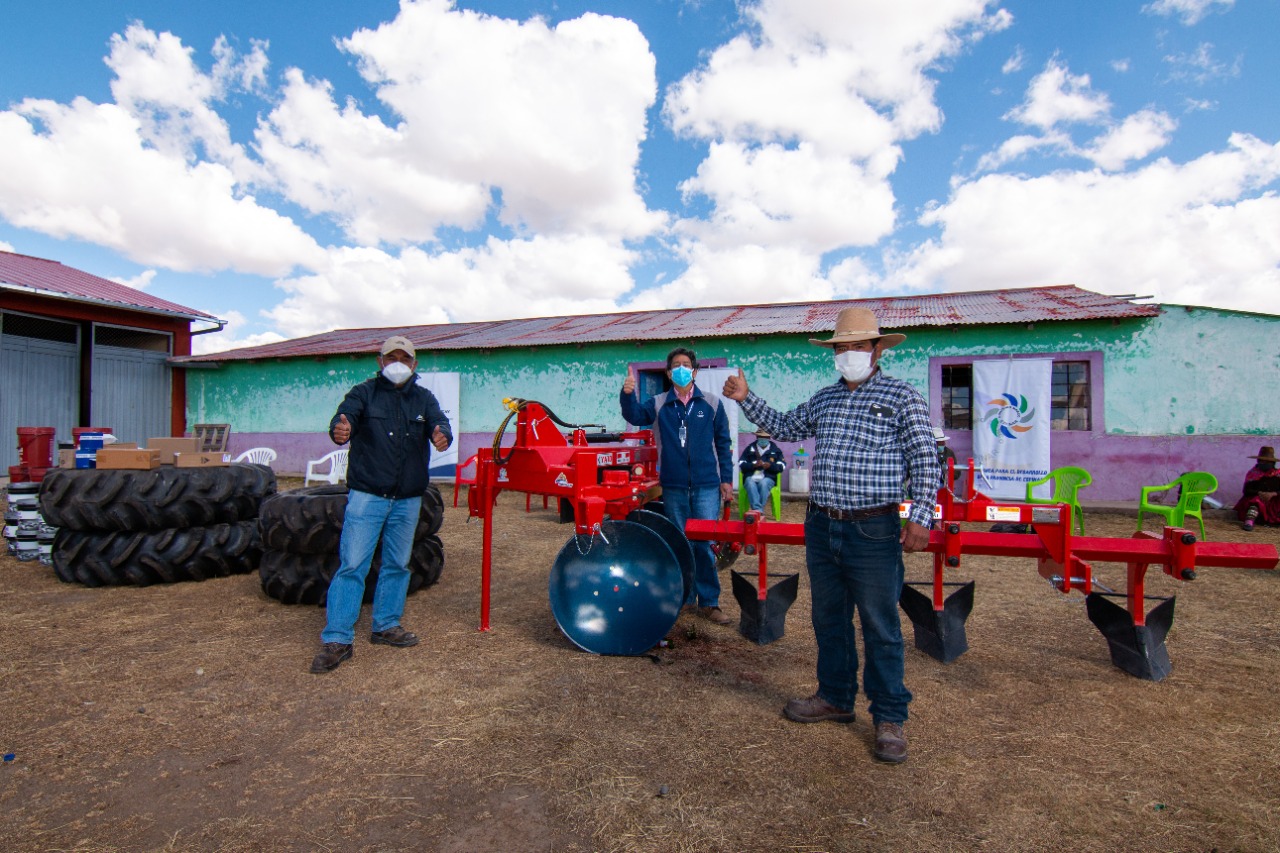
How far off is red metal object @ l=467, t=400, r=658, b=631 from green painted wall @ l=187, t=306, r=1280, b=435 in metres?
7.75

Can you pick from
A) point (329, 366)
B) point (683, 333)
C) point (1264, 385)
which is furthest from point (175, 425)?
point (1264, 385)

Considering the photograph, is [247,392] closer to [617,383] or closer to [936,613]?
[617,383]

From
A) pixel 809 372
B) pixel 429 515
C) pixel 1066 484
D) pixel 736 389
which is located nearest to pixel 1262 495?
pixel 1066 484

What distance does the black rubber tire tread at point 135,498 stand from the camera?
A: 5.45m

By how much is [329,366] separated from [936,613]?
1432 centimetres

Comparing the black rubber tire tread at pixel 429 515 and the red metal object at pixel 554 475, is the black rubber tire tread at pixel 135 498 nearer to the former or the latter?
the black rubber tire tread at pixel 429 515

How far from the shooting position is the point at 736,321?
14000mm

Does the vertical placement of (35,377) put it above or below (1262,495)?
above

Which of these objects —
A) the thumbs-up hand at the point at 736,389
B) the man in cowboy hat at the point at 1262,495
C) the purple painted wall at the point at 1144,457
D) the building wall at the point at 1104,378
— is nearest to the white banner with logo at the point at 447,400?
the building wall at the point at 1104,378

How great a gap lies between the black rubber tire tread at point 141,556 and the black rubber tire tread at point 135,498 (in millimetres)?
77

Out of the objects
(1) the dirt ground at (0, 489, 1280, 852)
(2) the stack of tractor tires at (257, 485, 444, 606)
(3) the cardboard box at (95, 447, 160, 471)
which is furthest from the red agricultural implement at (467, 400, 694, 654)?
(3) the cardboard box at (95, 447, 160, 471)

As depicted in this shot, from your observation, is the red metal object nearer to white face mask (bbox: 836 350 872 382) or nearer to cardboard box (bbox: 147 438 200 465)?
white face mask (bbox: 836 350 872 382)

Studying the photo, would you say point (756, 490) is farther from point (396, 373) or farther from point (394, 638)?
point (396, 373)

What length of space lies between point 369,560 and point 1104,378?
1108cm
